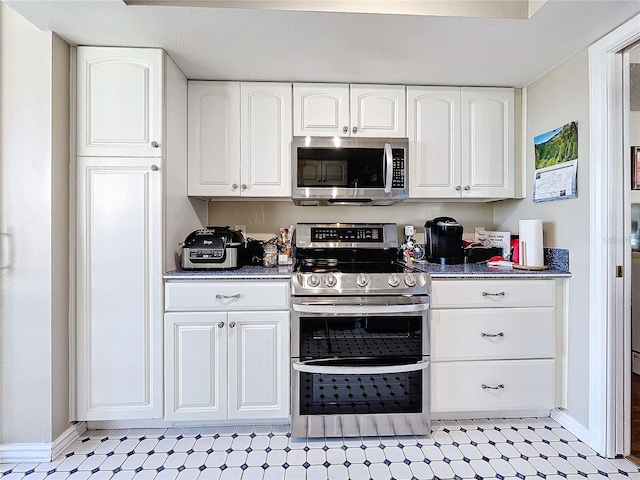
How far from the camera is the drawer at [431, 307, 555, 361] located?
6.21 feet

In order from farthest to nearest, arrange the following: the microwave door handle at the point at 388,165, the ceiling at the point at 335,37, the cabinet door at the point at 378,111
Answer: the cabinet door at the point at 378,111, the microwave door handle at the point at 388,165, the ceiling at the point at 335,37

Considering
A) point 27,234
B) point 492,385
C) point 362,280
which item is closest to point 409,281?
point 362,280

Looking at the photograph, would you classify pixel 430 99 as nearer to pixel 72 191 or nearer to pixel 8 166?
pixel 72 191

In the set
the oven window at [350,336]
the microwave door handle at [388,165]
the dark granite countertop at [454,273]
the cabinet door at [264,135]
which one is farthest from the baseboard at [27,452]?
the microwave door handle at [388,165]

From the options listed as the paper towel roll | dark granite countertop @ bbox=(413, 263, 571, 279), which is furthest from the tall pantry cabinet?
the paper towel roll

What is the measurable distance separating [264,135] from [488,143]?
1448 millimetres

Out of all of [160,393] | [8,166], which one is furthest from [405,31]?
[160,393]

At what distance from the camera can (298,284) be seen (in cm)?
179

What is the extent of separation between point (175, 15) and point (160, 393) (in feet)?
6.00

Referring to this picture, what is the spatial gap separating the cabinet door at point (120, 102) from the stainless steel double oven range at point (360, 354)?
1090 mm

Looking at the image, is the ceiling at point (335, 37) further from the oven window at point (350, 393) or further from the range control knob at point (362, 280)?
the oven window at point (350, 393)

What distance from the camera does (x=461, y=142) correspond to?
226 centimetres

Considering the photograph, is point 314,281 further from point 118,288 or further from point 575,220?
point 575,220

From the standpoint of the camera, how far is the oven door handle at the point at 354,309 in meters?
1.77
